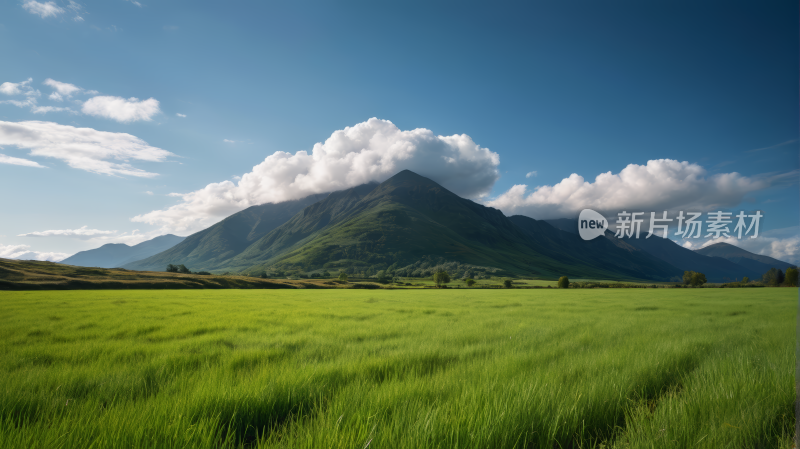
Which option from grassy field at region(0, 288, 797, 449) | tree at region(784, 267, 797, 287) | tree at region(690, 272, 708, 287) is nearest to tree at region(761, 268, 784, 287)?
tree at region(784, 267, 797, 287)

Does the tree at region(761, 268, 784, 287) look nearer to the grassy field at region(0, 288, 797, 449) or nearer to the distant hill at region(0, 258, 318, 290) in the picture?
the grassy field at region(0, 288, 797, 449)

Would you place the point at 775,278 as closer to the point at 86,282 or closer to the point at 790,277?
the point at 790,277

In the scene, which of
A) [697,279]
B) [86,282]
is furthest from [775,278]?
[86,282]

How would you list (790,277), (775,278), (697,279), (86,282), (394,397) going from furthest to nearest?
(697,279) → (775,278) → (790,277) → (86,282) → (394,397)

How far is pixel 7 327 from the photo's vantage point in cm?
825

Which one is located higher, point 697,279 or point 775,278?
point 775,278

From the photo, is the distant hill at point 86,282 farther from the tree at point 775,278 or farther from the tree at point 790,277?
the tree at point 775,278

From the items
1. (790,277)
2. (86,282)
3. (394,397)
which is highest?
(394,397)

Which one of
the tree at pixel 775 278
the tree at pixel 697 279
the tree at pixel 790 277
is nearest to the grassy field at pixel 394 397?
the tree at pixel 790 277

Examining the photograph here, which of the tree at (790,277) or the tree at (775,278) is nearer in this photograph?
the tree at (790,277)

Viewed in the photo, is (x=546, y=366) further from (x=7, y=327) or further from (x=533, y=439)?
(x=7, y=327)

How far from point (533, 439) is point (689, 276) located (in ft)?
483

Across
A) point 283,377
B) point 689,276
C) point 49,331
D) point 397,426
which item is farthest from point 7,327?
point 689,276

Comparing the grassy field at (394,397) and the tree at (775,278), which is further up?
the grassy field at (394,397)
